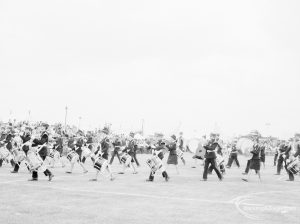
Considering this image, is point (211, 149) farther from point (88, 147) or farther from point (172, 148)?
point (88, 147)

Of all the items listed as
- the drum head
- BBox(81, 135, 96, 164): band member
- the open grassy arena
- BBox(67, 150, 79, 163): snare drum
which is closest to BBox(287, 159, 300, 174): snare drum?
the open grassy arena

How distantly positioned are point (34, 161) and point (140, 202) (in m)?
5.91

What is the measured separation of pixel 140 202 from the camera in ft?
36.5

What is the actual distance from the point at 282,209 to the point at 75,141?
12.8 metres

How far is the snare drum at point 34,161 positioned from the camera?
50.3 feet

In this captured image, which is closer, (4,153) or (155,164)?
(155,164)

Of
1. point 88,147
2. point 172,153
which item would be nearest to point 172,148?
point 172,153

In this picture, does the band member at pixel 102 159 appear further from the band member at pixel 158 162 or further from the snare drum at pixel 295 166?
the snare drum at pixel 295 166

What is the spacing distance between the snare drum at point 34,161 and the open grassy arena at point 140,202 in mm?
601

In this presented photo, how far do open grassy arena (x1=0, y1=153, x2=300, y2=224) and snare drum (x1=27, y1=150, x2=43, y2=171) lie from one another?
60 centimetres

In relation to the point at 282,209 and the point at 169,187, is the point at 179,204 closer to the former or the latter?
the point at 282,209

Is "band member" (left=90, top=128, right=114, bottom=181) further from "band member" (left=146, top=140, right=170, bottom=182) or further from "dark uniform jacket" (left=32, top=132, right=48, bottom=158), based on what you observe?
"dark uniform jacket" (left=32, top=132, right=48, bottom=158)

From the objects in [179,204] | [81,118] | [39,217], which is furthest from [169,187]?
[81,118]

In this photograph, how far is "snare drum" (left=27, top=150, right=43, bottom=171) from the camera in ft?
50.3
